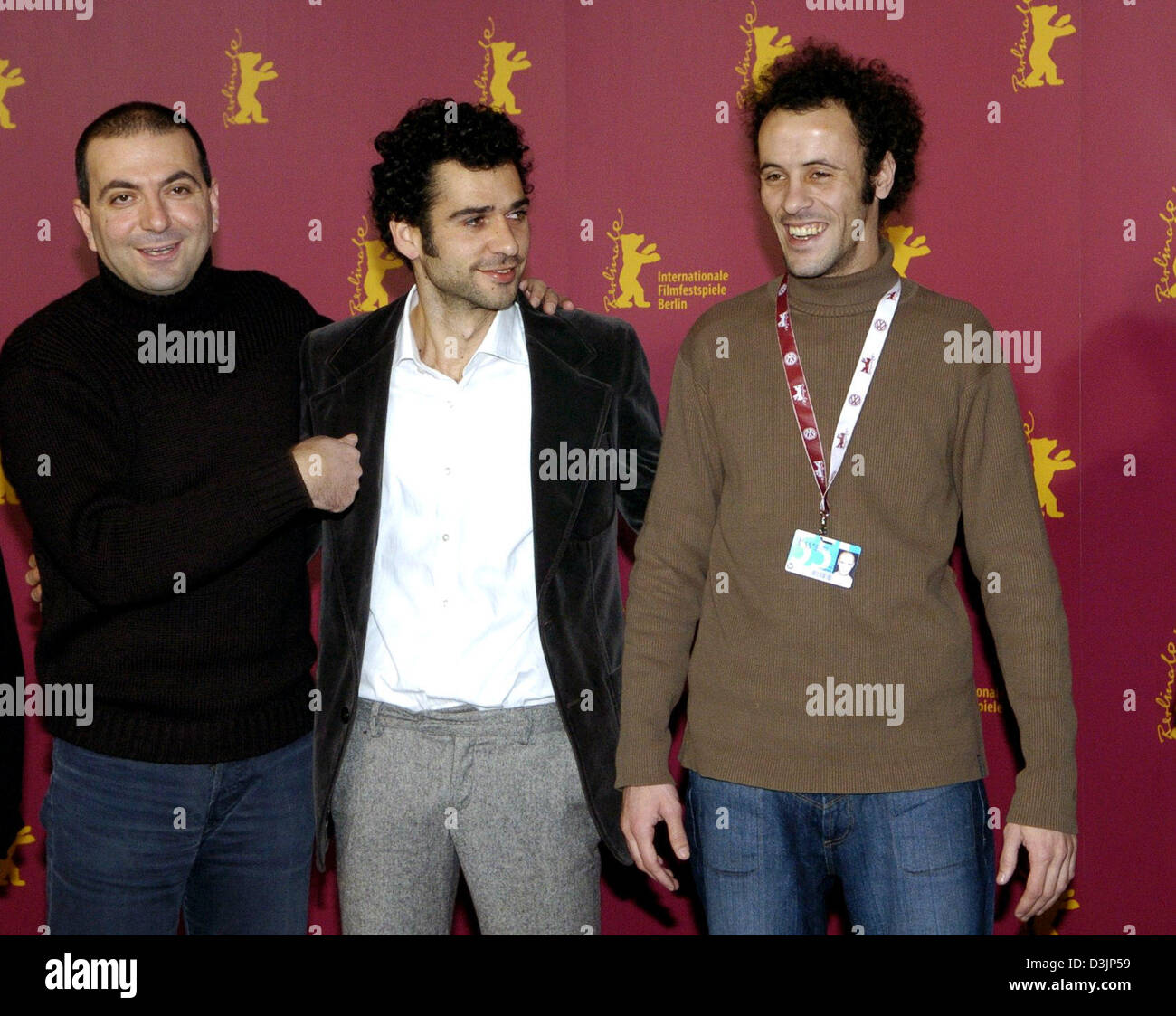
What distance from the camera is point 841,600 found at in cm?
199

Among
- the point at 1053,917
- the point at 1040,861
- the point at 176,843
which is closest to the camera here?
the point at 1040,861

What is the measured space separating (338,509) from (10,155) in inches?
66.6

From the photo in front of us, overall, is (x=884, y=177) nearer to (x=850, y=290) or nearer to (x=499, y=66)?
(x=850, y=290)

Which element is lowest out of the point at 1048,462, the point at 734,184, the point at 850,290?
the point at 1048,462

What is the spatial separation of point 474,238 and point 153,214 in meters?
0.59

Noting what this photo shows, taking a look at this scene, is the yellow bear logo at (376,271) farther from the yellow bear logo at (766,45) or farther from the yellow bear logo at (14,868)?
the yellow bear logo at (14,868)

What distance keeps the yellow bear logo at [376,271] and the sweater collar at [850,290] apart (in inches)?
55.8

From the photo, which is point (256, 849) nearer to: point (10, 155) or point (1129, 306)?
point (10, 155)

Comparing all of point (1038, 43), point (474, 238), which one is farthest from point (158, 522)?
point (1038, 43)

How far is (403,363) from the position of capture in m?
2.33

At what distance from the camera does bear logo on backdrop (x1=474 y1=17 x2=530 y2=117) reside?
3115 millimetres

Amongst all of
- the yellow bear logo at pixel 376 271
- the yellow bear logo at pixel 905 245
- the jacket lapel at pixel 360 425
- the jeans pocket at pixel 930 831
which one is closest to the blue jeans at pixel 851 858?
the jeans pocket at pixel 930 831

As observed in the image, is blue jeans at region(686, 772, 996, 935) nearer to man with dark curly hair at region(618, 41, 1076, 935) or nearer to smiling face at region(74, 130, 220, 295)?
man with dark curly hair at region(618, 41, 1076, 935)
